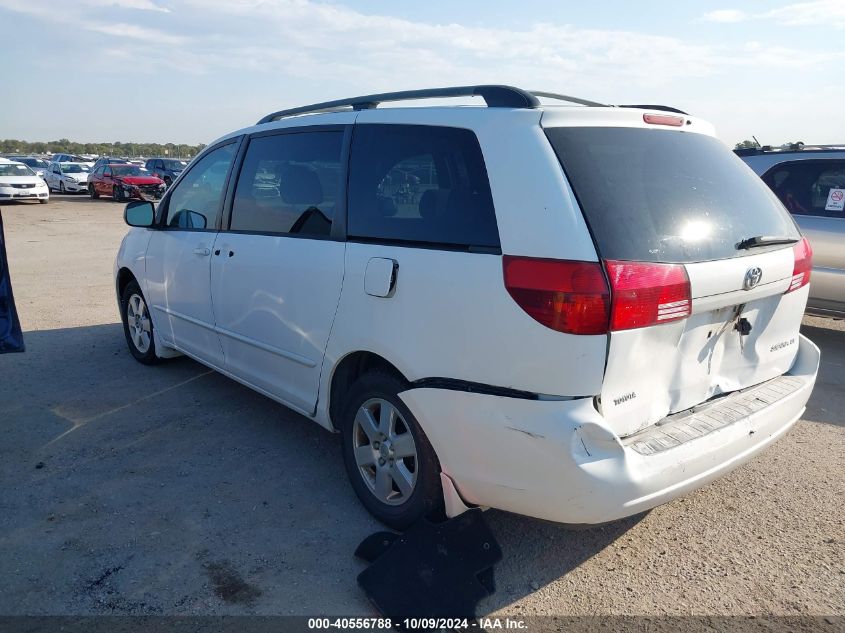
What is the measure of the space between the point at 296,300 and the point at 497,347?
1434 mm

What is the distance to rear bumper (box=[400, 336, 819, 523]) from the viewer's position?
2.42 metres

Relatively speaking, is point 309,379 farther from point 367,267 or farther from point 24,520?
point 24,520

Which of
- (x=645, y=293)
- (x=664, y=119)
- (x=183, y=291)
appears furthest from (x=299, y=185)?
(x=645, y=293)

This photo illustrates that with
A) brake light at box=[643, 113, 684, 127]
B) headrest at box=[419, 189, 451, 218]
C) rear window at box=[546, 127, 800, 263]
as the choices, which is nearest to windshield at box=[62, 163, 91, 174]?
headrest at box=[419, 189, 451, 218]

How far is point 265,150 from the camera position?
416 centimetres

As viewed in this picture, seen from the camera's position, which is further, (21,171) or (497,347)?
(21,171)

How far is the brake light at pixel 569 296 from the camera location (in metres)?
2.39

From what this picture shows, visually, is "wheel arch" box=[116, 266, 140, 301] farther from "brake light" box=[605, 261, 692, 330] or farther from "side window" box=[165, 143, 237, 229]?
"brake light" box=[605, 261, 692, 330]

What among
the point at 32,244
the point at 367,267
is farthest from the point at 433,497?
the point at 32,244

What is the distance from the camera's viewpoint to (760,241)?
9.71ft

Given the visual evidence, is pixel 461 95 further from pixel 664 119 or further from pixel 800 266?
pixel 800 266

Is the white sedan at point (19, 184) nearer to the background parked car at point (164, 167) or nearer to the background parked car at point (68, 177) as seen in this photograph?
the background parked car at point (68, 177)

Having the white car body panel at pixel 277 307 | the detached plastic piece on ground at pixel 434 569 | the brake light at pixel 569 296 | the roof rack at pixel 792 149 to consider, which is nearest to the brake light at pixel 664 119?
the brake light at pixel 569 296

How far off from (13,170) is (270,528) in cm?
2701
